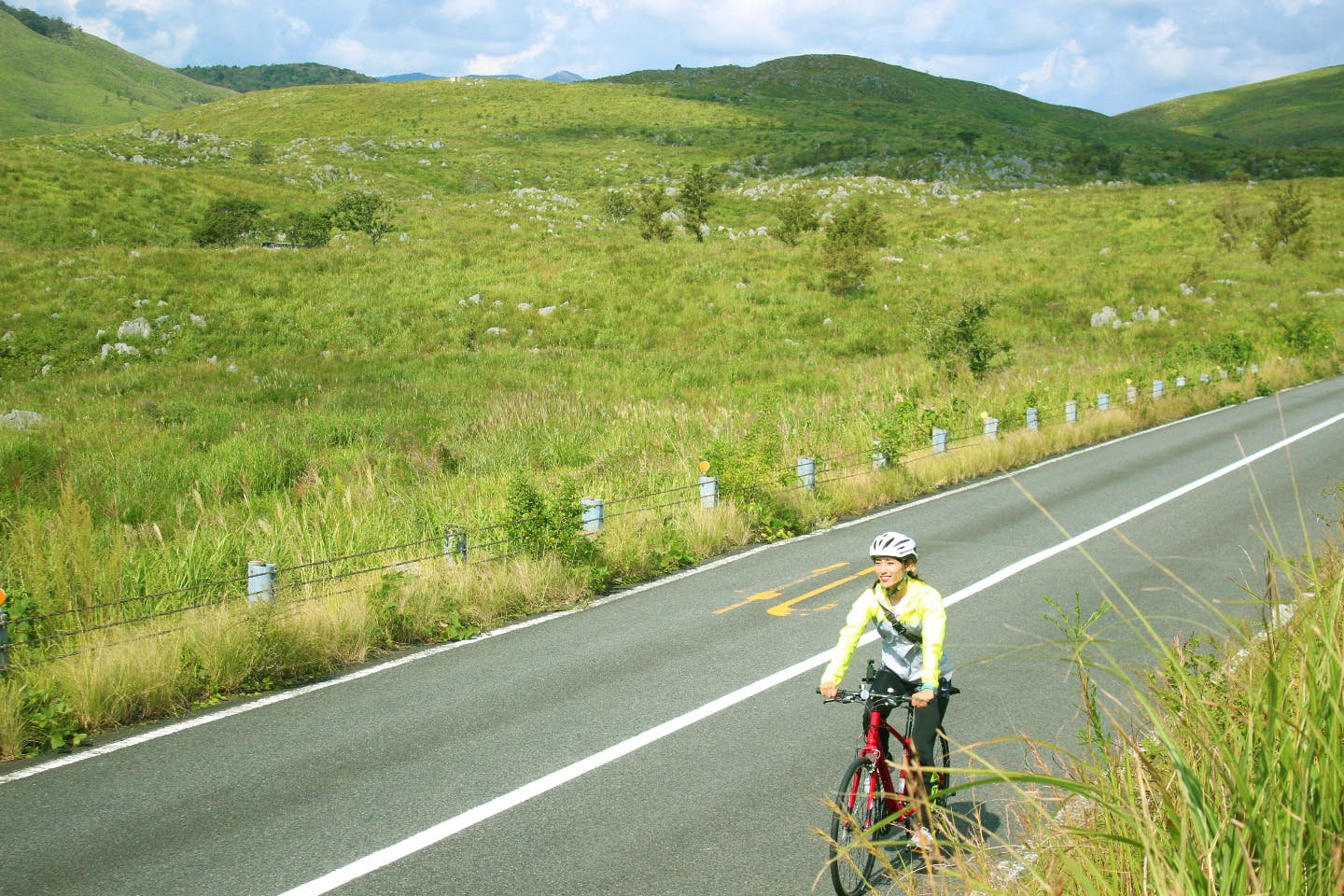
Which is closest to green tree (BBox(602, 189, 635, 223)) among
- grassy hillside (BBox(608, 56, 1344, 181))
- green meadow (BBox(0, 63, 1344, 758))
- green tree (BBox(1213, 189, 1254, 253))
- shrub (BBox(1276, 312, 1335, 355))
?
green meadow (BBox(0, 63, 1344, 758))

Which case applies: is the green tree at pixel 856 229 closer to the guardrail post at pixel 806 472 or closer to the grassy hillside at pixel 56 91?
the guardrail post at pixel 806 472

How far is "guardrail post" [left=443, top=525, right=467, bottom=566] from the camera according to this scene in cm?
1012

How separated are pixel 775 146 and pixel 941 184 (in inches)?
1095

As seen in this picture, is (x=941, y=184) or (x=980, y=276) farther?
(x=941, y=184)

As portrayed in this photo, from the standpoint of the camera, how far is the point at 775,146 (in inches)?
4016

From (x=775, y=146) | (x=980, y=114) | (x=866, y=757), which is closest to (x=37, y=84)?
(x=775, y=146)

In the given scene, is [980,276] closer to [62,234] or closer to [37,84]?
[62,234]

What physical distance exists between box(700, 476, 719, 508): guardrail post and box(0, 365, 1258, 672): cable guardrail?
0.04 feet

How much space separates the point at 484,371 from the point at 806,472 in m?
13.9

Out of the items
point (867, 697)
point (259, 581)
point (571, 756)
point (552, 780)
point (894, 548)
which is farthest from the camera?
point (259, 581)

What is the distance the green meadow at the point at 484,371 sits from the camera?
8969mm

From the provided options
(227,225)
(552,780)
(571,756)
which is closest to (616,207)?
(227,225)

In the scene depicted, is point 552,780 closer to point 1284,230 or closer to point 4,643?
point 4,643

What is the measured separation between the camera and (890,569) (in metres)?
5.09
